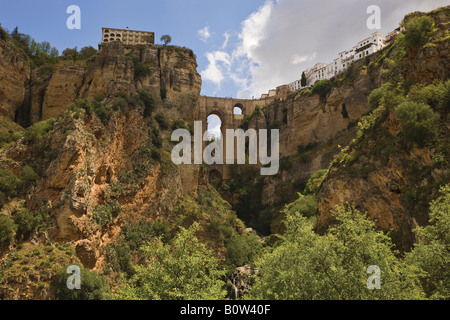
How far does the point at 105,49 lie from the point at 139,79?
5.73m

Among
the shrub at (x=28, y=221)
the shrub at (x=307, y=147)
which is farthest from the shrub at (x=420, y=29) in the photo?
the shrub at (x=307, y=147)

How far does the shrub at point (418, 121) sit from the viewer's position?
71.8 ft

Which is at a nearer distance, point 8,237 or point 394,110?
point 394,110

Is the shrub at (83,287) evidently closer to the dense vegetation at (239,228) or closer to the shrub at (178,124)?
the dense vegetation at (239,228)

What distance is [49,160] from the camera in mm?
32750

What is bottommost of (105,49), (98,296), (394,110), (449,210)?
(98,296)

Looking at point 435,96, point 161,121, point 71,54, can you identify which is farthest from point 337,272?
point 71,54

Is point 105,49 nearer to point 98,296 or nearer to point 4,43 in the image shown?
point 4,43

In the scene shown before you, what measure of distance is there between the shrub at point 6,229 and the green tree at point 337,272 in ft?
63.5

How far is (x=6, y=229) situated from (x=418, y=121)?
1118 inches

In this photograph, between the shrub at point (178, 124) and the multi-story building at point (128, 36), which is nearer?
the shrub at point (178, 124)

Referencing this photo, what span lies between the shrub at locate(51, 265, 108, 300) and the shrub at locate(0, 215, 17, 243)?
4.33 meters

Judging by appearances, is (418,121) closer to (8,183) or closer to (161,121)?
(8,183)
